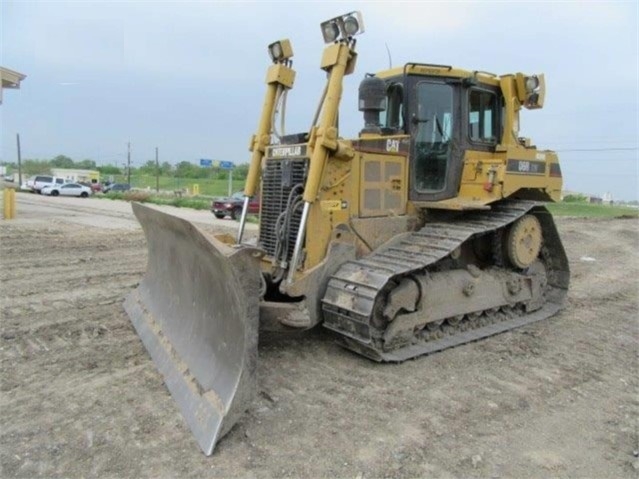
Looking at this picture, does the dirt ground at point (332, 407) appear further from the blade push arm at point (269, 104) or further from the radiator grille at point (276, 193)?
the blade push arm at point (269, 104)

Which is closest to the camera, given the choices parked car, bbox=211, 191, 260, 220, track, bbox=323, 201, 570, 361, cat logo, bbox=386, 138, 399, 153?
track, bbox=323, 201, 570, 361

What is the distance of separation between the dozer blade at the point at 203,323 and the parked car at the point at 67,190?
38.6 meters

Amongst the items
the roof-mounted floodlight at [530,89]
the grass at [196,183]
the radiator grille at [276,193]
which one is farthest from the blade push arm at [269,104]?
the grass at [196,183]

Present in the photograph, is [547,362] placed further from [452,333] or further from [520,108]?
[520,108]

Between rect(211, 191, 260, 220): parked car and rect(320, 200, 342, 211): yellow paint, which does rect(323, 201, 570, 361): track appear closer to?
rect(320, 200, 342, 211): yellow paint

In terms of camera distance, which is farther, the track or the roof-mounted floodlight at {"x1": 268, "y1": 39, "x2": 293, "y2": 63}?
the roof-mounted floodlight at {"x1": 268, "y1": 39, "x2": 293, "y2": 63}

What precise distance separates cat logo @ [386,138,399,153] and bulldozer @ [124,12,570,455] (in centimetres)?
2

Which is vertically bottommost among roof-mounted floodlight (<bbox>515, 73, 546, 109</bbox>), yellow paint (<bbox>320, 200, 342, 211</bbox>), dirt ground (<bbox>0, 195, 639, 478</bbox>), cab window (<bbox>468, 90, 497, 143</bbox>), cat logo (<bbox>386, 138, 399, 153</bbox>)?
dirt ground (<bbox>0, 195, 639, 478</bbox>)

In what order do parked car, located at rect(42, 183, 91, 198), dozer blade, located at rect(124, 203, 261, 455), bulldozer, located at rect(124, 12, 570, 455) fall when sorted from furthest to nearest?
1. parked car, located at rect(42, 183, 91, 198)
2. bulldozer, located at rect(124, 12, 570, 455)
3. dozer blade, located at rect(124, 203, 261, 455)

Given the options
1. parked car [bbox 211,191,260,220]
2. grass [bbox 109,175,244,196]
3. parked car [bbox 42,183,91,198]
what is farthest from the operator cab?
grass [bbox 109,175,244,196]

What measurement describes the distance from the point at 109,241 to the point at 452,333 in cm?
879

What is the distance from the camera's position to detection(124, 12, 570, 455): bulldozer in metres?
4.50

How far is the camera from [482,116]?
21.7 ft

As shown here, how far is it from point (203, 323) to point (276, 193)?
6.01 feet
